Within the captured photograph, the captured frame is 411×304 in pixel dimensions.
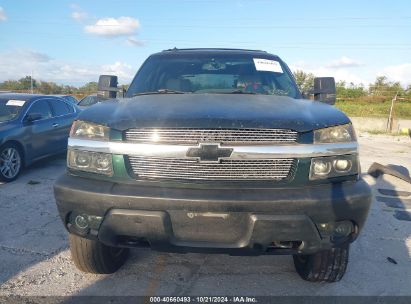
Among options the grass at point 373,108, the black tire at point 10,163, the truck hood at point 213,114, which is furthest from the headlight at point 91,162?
the grass at point 373,108

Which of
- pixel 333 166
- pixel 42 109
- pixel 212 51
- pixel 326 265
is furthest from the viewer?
pixel 42 109

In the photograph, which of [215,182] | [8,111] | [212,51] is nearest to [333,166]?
[215,182]

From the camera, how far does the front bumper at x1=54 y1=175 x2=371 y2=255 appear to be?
2322 millimetres

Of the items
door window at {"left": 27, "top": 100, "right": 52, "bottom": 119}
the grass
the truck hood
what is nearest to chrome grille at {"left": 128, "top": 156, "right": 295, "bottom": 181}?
the truck hood

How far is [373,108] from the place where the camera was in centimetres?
2662

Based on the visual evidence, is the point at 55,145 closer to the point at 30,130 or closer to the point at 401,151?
the point at 30,130

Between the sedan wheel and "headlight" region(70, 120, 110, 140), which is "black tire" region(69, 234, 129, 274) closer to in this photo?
"headlight" region(70, 120, 110, 140)

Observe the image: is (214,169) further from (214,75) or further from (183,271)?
→ (214,75)

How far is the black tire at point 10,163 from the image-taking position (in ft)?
20.4

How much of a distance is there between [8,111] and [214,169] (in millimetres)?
5788

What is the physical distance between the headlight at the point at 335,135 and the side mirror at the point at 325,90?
1.40m

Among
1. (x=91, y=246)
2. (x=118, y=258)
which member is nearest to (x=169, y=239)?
(x=91, y=246)

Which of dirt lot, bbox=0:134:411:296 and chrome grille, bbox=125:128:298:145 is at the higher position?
chrome grille, bbox=125:128:298:145

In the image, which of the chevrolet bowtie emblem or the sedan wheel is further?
the sedan wheel
